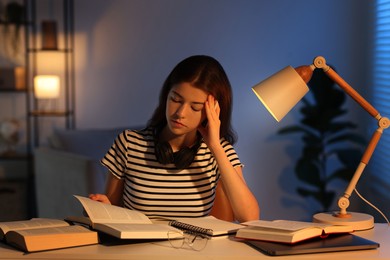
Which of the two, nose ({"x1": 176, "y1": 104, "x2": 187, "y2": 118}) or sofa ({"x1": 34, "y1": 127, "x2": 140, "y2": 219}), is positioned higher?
nose ({"x1": 176, "y1": 104, "x2": 187, "y2": 118})

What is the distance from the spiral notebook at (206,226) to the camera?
213 centimetres

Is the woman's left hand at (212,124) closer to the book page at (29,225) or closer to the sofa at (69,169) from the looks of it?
the book page at (29,225)

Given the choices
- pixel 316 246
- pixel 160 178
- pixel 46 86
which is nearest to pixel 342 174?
pixel 46 86

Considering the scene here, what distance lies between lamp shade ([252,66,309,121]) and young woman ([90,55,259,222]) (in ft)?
0.88

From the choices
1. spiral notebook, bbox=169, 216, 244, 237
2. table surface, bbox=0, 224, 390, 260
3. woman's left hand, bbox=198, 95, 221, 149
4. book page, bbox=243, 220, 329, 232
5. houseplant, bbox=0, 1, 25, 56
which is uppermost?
houseplant, bbox=0, 1, 25, 56

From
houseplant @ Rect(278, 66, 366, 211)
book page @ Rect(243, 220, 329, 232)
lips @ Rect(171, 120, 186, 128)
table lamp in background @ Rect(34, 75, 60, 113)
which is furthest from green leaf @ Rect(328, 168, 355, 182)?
book page @ Rect(243, 220, 329, 232)

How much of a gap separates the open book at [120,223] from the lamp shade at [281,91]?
451 mm

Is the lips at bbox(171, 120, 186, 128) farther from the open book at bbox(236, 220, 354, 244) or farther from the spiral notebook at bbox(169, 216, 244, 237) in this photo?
the open book at bbox(236, 220, 354, 244)

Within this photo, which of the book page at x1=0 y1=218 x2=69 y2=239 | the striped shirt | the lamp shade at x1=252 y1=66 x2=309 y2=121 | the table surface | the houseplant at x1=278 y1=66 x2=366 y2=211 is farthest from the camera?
the houseplant at x1=278 y1=66 x2=366 y2=211

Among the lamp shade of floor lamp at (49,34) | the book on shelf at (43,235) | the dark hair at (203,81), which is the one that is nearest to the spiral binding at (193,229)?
the book on shelf at (43,235)

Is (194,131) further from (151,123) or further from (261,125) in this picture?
(261,125)

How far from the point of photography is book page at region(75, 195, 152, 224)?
2105mm

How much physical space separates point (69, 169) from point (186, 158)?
2.01m

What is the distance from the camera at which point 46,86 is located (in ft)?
18.4
